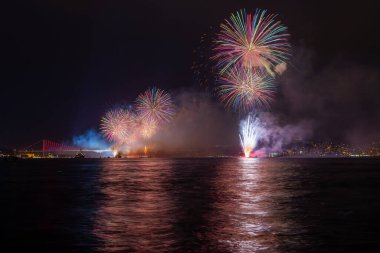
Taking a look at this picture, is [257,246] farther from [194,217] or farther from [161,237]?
[194,217]

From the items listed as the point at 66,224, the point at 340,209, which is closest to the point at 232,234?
the point at 66,224

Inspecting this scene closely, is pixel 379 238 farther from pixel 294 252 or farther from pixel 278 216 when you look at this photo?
pixel 278 216

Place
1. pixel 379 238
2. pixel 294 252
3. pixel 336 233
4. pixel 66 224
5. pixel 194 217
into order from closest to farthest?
pixel 294 252 < pixel 379 238 < pixel 336 233 < pixel 66 224 < pixel 194 217

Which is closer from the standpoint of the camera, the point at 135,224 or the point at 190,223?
the point at 135,224

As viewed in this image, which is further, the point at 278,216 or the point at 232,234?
the point at 278,216

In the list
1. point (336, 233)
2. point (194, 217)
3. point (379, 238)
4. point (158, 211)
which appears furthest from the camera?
point (158, 211)

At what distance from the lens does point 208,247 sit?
19.2 m

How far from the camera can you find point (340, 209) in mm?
32344

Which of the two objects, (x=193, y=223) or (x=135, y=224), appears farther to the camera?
(x=193, y=223)

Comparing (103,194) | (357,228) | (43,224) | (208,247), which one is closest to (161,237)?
(208,247)

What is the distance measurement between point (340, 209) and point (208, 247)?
15900 millimetres

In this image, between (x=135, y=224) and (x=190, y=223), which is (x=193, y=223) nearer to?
(x=190, y=223)

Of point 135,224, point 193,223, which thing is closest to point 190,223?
point 193,223

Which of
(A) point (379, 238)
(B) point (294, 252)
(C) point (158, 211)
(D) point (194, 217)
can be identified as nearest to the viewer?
(B) point (294, 252)
